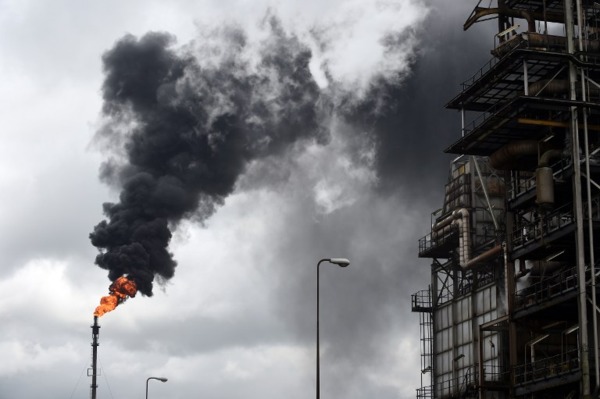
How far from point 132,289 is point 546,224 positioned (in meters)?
34.1

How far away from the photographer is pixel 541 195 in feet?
239

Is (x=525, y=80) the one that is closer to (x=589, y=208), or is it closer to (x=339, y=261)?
(x=589, y=208)

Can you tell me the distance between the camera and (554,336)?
8306 centimetres

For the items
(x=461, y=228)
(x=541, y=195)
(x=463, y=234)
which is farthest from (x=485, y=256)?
(x=541, y=195)

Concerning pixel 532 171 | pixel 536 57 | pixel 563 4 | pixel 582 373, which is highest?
pixel 563 4

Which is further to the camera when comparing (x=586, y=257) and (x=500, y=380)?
(x=500, y=380)

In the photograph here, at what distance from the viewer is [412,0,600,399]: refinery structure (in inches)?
2827

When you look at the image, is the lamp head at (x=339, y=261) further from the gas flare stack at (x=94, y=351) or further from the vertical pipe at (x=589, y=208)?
the gas flare stack at (x=94, y=351)

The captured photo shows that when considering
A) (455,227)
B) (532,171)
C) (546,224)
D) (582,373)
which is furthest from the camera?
(455,227)

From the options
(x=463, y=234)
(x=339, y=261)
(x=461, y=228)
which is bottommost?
(x=339, y=261)

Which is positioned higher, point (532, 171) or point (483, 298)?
point (532, 171)

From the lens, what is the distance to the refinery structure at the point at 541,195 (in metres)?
71.8

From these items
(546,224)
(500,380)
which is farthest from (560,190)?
(500,380)

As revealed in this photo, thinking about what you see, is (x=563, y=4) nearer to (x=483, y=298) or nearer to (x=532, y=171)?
(x=532, y=171)
